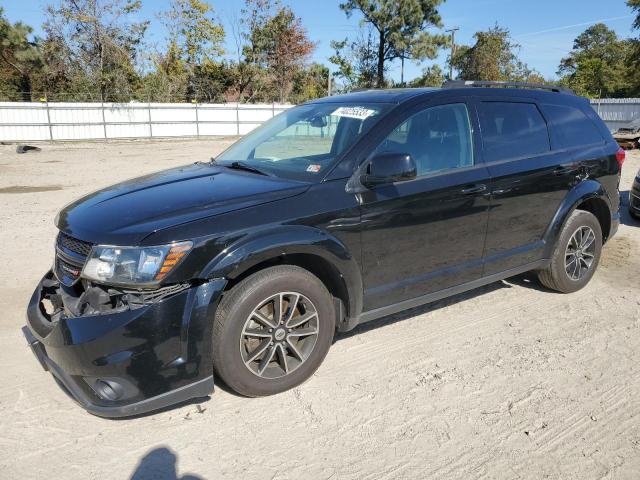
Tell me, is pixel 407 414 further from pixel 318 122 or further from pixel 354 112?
pixel 318 122

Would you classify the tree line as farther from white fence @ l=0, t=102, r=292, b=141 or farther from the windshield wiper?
the windshield wiper

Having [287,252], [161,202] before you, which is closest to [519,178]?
[287,252]

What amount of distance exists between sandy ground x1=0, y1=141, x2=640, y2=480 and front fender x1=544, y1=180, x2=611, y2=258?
61 cm

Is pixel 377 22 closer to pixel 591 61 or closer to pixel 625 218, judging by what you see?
pixel 591 61

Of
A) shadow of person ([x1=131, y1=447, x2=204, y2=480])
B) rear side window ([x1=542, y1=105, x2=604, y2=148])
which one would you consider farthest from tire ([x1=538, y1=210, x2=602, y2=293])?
shadow of person ([x1=131, y1=447, x2=204, y2=480])

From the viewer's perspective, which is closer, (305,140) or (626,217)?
(305,140)

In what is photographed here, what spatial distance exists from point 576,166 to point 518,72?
48.7 metres

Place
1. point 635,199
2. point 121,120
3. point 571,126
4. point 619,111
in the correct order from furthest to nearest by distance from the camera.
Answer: point 121,120 → point 619,111 → point 635,199 → point 571,126

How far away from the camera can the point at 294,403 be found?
323 cm

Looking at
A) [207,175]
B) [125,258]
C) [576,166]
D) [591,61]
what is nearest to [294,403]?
[125,258]

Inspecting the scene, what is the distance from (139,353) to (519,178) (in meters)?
3.15

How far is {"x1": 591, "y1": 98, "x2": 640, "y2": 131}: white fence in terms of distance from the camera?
24797 millimetres

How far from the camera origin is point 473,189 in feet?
13.0

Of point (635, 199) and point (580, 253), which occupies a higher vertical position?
point (635, 199)
